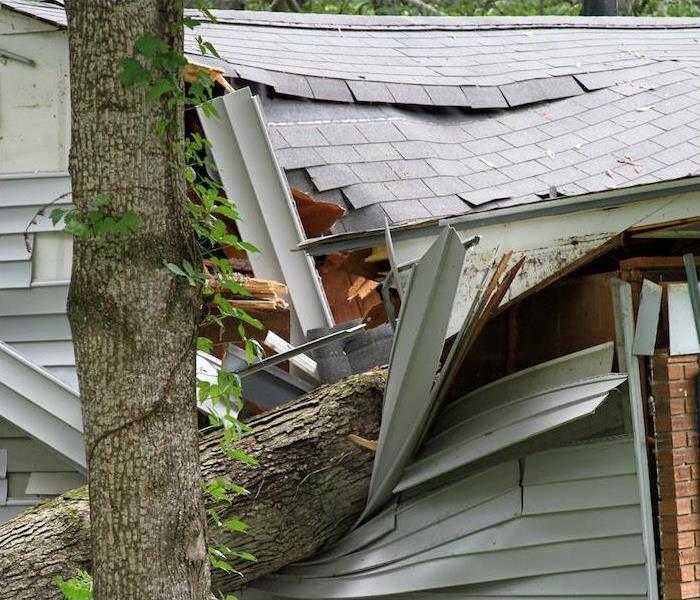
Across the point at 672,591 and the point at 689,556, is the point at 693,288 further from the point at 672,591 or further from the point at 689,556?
the point at 672,591

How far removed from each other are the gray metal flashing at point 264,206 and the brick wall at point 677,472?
2.03 m

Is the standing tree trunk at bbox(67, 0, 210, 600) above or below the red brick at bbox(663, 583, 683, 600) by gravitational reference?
above

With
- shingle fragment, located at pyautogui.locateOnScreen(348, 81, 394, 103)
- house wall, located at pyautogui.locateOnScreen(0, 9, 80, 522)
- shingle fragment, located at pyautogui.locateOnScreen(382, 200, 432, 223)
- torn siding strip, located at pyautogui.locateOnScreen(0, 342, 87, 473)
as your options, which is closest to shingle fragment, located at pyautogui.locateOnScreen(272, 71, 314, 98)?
shingle fragment, located at pyautogui.locateOnScreen(348, 81, 394, 103)

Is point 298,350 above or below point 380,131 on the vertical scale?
below

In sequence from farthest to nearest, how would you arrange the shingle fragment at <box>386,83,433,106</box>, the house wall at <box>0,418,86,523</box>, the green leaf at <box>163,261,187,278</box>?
the shingle fragment at <box>386,83,433,106</box> < the house wall at <box>0,418,86,523</box> < the green leaf at <box>163,261,187,278</box>

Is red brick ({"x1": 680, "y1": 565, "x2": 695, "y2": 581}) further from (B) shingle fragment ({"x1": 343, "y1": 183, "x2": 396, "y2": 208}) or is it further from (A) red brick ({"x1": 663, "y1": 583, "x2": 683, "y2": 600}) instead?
(B) shingle fragment ({"x1": 343, "y1": 183, "x2": 396, "y2": 208})

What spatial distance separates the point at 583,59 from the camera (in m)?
9.23

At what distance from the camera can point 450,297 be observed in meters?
5.32

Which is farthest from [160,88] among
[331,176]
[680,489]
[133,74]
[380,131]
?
[380,131]

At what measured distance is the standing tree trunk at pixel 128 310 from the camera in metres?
3.49

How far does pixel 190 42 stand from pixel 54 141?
1.32m

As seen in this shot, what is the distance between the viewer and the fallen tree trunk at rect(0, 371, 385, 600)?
5605mm

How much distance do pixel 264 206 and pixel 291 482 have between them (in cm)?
168

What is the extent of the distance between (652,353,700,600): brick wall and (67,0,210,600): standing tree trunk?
8.63ft
